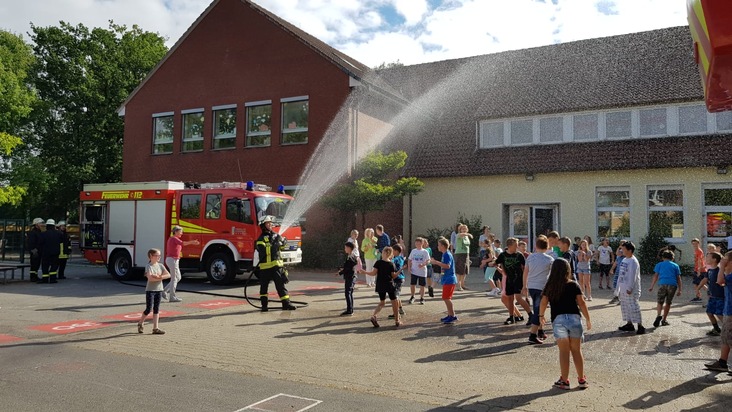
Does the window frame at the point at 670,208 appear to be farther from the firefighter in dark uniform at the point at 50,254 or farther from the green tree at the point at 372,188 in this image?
the firefighter in dark uniform at the point at 50,254

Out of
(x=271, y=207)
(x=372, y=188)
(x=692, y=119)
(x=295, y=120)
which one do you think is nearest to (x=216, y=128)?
(x=295, y=120)

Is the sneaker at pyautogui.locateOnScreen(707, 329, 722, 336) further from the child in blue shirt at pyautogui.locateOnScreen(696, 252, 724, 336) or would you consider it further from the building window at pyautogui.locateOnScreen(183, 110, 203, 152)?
the building window at pyautogui.locateOnScreen(183, 110, 203, 152)

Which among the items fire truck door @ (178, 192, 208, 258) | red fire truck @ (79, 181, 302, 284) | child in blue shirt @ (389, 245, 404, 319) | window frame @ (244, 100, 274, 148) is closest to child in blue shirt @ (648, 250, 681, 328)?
child in blue shirt @ (389, 245, 404, 319)

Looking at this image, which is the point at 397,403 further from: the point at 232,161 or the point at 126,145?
the point at 126,145

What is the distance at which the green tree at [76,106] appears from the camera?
37.2m

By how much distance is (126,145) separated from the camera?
2823 centimetres

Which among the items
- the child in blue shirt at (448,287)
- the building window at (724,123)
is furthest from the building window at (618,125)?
the child in blue shirt at (448,287)

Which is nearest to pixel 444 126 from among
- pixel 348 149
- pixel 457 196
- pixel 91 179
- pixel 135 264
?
pixel 457 196

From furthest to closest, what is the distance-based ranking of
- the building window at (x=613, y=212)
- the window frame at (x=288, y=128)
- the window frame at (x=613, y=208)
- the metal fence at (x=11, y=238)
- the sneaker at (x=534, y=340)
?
the metal fence at (x=11, y=238) < the window frame at (x=288, y=128) < the building window at (x=613, y=212) < the window frame at (x=613, y=208) < the sneaker at (x=534, y=340)

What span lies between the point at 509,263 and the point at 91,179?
34289 mm

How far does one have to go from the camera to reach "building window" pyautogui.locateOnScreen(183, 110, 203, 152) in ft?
85.9

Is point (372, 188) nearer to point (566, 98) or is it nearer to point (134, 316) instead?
point (566, 98)

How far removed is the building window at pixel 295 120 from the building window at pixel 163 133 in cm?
651

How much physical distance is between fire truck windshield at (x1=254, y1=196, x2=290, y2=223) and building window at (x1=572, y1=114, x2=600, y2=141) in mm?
12258
